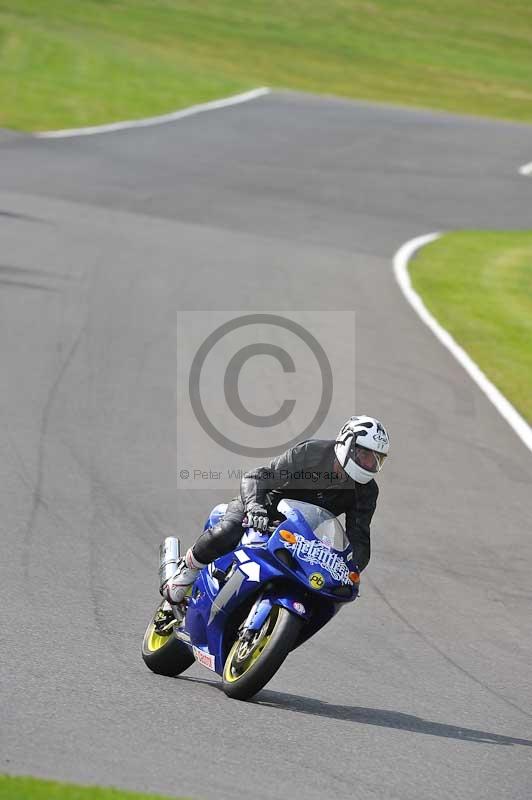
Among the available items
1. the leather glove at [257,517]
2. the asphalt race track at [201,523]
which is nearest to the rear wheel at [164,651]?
the asphalt race track at [201,523]

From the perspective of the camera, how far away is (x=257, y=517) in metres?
7.40

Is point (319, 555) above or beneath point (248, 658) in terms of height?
above

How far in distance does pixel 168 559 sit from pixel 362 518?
1.44 meters

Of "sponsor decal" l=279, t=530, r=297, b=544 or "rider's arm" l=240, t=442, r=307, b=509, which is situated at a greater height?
"rider's arm" l=240, t=442, r=307, b=509

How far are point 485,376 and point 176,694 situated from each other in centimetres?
1032

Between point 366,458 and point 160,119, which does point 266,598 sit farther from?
point 160,119

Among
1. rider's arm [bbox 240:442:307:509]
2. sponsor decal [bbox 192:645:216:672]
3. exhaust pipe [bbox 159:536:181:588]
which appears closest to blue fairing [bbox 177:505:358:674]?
sponsor decal [bbox 192:645:216:672]

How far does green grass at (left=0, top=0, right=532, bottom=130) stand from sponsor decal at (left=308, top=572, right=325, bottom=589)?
29.9 m

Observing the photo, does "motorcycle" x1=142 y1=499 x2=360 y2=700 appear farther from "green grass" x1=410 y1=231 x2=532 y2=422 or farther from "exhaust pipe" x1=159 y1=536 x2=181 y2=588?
"green grass" x1=410 y1=231 x2=532 y2=422

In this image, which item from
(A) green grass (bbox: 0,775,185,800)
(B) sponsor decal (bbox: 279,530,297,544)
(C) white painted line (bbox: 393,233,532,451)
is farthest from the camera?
(C) white painted line (bbox: 393,233,532,451)

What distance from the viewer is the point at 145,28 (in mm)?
58719

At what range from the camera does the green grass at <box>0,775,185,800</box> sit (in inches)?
207

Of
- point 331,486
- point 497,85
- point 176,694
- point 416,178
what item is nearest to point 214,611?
point 176,694

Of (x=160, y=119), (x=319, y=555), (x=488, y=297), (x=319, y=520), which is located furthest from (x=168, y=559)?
(x=160, y=119)
